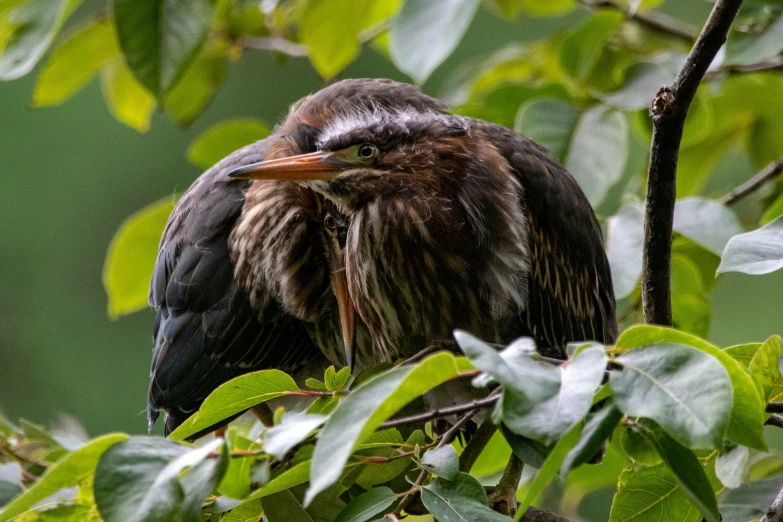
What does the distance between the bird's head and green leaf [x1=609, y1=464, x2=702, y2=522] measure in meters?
0.64

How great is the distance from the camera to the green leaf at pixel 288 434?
1027 millimetres

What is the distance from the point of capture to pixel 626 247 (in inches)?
74.7

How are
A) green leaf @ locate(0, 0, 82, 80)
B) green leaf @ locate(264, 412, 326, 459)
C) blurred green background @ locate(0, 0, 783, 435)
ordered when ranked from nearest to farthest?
1. green leaf @ locate(264, 412, 326, 459)
2. green leaf @ locate(0, 0, 82, 80)
3. blurred green background @ locate(0, 0, 783, 435)

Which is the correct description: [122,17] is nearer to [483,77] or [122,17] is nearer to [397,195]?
[397,195]

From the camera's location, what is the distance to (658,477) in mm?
1344


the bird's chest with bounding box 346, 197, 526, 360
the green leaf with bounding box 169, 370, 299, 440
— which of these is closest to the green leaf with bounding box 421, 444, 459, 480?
the green leaf with bounding box 169, 370, 299, 440

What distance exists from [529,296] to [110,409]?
A: 4.55 meters

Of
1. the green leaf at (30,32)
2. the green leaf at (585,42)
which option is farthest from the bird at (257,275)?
the green leaf at (30,32)

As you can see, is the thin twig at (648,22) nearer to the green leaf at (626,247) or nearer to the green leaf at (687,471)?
the green leaf at (626,247)

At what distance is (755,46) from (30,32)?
1.39 meters

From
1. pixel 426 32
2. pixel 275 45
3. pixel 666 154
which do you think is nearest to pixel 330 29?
pixel 275 45

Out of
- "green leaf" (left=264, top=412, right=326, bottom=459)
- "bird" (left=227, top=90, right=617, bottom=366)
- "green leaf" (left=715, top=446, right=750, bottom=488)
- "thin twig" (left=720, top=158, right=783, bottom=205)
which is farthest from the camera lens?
"thin twig" (left=720, top=158, right=783, bottom=205)

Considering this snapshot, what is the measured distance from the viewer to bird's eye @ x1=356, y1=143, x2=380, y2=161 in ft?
5.64

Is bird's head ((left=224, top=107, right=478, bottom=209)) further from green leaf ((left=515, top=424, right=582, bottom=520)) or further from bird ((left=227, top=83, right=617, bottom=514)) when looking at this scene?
green leaf ((left=515, top=424, right=582, bottom=520))
